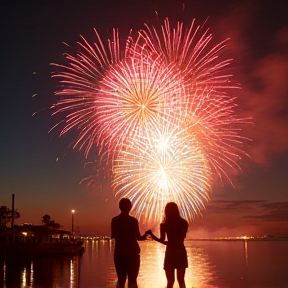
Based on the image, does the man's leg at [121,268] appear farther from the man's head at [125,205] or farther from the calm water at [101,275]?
the calm water at [101,275]

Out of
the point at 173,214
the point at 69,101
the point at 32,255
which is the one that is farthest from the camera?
the point at 32,255

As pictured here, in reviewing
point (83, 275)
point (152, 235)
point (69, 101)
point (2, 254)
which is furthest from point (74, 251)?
point (152, 235)

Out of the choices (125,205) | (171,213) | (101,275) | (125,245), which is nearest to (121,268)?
(125,245)

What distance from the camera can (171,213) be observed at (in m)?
6.93

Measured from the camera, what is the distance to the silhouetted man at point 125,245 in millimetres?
6477

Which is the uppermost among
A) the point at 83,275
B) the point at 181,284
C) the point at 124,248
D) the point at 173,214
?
the point at 173,214

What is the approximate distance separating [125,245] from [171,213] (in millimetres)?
874

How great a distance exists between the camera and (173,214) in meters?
6.93

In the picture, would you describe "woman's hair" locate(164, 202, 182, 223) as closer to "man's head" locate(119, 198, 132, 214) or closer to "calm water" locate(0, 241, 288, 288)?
"man's head" locate(119, 198, 132, 214)

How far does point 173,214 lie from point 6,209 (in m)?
78.5

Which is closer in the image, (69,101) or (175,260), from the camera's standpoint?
(175,260)

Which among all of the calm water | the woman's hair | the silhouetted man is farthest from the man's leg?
the calm water

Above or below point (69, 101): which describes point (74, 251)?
below

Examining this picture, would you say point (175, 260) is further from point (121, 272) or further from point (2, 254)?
point (2, 254)
